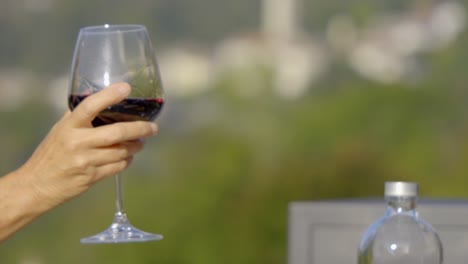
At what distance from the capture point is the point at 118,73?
1415mm

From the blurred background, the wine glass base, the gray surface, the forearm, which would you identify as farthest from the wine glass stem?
the blurred background

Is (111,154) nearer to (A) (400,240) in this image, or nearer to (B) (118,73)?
(B) (118,73)

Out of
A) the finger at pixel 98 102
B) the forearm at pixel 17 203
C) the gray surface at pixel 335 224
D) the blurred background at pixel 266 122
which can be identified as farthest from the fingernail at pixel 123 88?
the blurred background at pixel 266 122

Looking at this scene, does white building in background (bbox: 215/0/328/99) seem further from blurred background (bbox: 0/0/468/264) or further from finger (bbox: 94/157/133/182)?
finger (bbox: 94/157/133/182)

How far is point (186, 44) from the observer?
4.61 m

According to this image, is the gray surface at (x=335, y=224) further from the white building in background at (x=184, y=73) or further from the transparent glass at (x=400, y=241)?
the white building in background at (x=184, y=73)

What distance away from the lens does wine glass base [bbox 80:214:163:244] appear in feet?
4.59

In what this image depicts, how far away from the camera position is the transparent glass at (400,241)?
133 cm

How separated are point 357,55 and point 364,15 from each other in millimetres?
183

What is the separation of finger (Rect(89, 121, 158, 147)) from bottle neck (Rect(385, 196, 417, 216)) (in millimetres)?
361

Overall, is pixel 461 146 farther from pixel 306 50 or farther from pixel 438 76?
pixel 306 50

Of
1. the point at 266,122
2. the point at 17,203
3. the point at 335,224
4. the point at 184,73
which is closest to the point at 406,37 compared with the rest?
the point at 266,122

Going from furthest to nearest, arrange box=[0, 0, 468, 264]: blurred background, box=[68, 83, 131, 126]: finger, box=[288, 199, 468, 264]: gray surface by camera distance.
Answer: box=[0, 0, 468, 264]: blurred background, box=[288, 199, 468, 264]: gray surface, box=[68, 83, 131, 126]: finger

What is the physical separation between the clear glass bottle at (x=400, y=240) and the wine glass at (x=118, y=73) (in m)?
0.31
